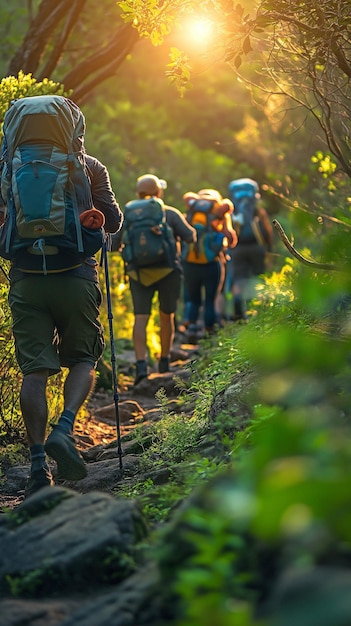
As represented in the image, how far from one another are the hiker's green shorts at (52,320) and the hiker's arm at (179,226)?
5977mm

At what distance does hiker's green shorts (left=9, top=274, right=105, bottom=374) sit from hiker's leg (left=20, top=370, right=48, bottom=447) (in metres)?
0.10

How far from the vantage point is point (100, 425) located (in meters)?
9.70

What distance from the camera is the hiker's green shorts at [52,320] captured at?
20.5 ft

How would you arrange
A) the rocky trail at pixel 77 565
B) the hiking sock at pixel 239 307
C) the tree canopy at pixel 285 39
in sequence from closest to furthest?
the rocky trail at pixel 77 565 < the tree canopy at pixel 285 39 < the hiking sock at pixel 239 307

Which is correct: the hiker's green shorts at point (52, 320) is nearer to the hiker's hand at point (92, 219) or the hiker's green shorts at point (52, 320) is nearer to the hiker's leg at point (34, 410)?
the hiker's leg at point (34, 410)

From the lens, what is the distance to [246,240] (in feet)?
56.3

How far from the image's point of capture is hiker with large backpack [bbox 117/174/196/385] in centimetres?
1185

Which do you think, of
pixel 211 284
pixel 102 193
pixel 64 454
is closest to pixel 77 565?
pixel 64 454

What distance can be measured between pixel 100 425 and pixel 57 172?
12.6 feet

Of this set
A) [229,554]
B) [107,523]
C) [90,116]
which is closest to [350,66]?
[107,523]

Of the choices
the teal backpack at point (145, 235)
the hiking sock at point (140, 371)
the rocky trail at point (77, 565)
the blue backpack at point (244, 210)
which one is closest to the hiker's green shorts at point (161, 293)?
the teal backpack at point (145, 235)

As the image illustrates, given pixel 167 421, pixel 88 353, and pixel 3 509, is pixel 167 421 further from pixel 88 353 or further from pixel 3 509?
pixel 3 509

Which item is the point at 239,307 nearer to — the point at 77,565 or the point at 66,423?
the point at 66,423

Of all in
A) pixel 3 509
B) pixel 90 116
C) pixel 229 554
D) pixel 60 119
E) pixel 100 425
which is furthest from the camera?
pixel 90 116
